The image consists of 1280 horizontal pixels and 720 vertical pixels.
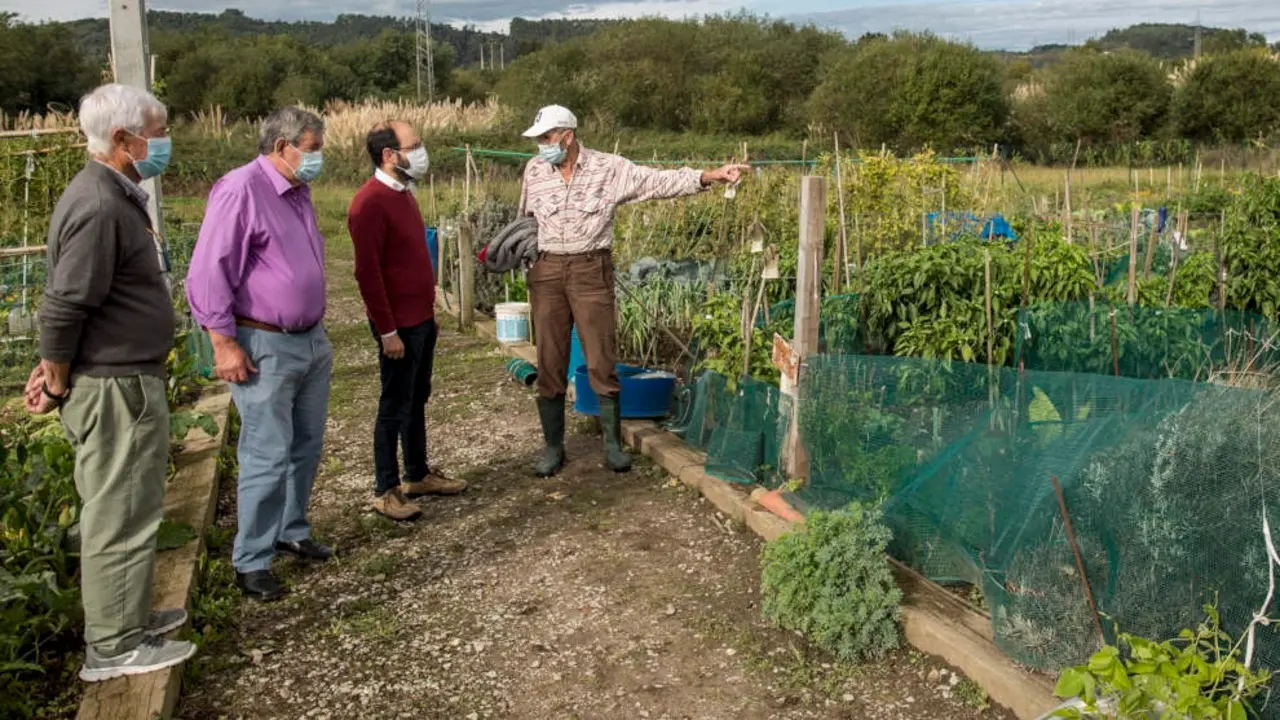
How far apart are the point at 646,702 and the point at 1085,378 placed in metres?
1.81

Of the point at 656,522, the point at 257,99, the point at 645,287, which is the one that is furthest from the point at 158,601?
the point at 257,99

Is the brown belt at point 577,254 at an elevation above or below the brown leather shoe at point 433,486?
above

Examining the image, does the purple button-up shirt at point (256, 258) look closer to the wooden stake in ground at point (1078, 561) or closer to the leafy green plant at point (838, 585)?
the leafy green plant at point (838, 585)

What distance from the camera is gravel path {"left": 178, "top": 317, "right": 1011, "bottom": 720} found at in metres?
3.37

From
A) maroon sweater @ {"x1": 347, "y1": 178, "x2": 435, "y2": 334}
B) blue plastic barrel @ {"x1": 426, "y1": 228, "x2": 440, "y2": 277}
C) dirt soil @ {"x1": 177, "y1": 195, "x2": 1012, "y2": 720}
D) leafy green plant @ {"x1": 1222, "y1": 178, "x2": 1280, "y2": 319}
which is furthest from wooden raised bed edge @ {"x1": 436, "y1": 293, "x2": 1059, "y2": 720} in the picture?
blue plastic barrel @ {"x1": 426, "y1": 228, "x2": 440, "y2": 277}

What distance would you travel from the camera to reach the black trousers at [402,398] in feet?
15.7

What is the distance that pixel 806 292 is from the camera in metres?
4.59

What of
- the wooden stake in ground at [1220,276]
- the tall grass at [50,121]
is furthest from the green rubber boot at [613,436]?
the tall grass at [50,121]

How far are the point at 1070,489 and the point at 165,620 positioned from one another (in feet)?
9.36

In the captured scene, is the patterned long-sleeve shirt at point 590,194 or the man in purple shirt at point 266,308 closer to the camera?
the man in purple shirt at point 266,308

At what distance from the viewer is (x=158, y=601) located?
146 inches

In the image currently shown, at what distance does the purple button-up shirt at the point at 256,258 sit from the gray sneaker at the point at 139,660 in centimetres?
105

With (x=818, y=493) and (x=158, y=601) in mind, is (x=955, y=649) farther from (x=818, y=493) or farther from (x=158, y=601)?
(x=158, y=601)

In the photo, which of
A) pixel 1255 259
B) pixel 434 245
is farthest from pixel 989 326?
pixel 434 245
